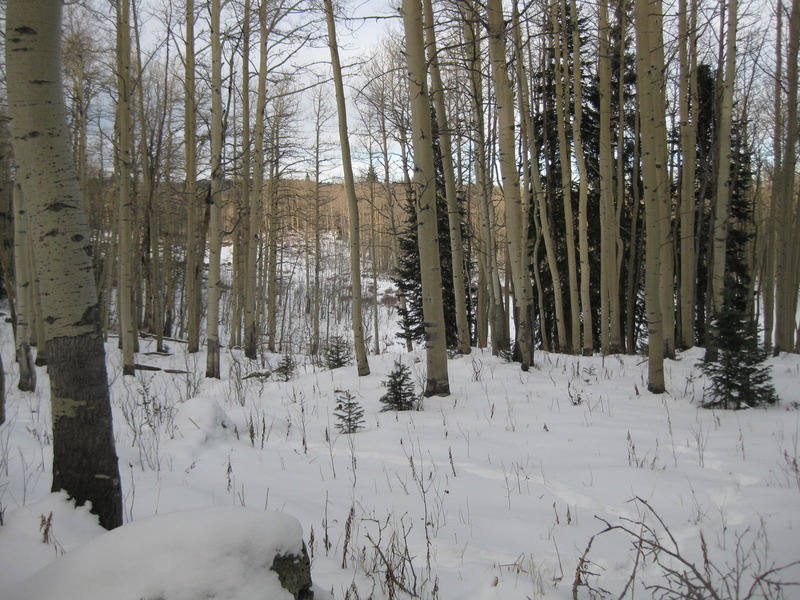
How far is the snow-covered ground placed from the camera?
188 cm

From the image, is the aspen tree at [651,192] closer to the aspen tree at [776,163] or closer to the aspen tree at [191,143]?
the aspen tree at [776,163]

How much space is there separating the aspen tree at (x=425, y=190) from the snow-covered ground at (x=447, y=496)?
2.05 feet

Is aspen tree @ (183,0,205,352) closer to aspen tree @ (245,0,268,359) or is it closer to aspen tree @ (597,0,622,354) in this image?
aspen tree @ (245,0,268,359)

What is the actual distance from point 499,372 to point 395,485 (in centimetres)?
474

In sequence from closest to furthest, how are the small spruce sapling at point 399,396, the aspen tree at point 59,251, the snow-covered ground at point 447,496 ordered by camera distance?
1. the snow-covered ground at point 447,496
2. the aspen tree at point 59,251
3. the small spruce sapling at point 399,396

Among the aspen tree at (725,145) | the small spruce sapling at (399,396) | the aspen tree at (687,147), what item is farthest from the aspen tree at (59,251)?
the aspen tree at (687,147)

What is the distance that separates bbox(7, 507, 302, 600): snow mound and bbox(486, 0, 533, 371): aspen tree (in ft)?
21.9

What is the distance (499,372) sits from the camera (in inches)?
308

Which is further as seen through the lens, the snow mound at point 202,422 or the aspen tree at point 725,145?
the aspen tree at point 725,145

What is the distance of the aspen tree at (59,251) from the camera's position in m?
2.19

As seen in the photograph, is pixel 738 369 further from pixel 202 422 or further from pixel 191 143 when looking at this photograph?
pixel 191 143

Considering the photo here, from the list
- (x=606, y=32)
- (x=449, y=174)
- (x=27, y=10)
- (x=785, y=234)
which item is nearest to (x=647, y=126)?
(x=449, y=174)

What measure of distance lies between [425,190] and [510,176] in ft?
6.40

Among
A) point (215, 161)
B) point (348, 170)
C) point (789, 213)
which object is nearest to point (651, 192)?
point (348, 170)
